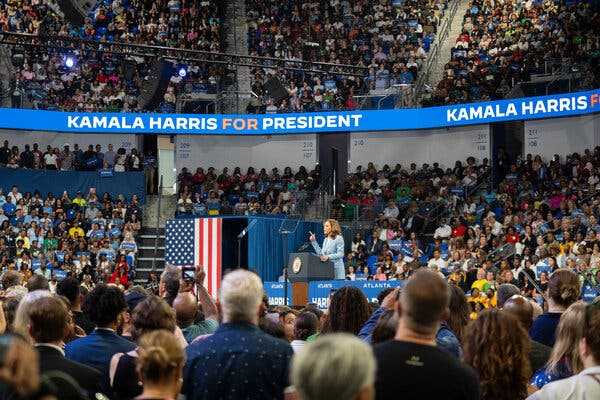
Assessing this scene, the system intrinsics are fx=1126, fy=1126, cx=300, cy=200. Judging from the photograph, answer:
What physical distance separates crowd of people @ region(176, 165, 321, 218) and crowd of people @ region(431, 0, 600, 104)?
14.7ft

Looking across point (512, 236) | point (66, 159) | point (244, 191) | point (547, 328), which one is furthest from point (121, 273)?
point (547, 328)

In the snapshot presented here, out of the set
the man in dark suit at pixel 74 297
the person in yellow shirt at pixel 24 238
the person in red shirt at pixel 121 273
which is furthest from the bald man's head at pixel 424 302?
the person in yellow shirt at pixel 24 238

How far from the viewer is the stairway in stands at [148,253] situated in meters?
27.7

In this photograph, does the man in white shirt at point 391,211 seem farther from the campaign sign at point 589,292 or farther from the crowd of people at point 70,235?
the campaign sign at point 589,292

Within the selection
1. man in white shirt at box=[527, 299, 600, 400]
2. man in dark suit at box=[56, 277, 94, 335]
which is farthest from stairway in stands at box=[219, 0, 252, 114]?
man in white shirt at box=[527, 299, 600, 400]

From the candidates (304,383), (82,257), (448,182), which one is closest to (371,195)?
(448,182)

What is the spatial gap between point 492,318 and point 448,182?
79.8 ft

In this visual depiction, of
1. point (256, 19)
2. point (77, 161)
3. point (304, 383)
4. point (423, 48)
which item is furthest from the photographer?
point (256, 19)

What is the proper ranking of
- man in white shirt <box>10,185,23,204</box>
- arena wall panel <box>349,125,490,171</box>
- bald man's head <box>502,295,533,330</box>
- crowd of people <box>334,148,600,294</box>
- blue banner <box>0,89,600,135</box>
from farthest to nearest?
arena wall panel <box>349,125,490,171</box>, blue banner <box>0,89,600,135</box>, man in white shirt <box>10,185,23,204</box>, crowd of people <box>334,148,600,294</box>, bald man's head <box>502,295,533,330</box>

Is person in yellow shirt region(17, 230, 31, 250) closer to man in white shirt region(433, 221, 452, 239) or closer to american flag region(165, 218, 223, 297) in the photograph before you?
american flag region(165, 218, 223, 297)

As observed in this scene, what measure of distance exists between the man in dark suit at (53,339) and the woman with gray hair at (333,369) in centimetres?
207

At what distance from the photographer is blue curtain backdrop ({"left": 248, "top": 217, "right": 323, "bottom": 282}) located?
24.8 meters

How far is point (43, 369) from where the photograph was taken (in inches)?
200

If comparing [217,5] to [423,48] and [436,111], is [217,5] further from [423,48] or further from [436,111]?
[436,111]
